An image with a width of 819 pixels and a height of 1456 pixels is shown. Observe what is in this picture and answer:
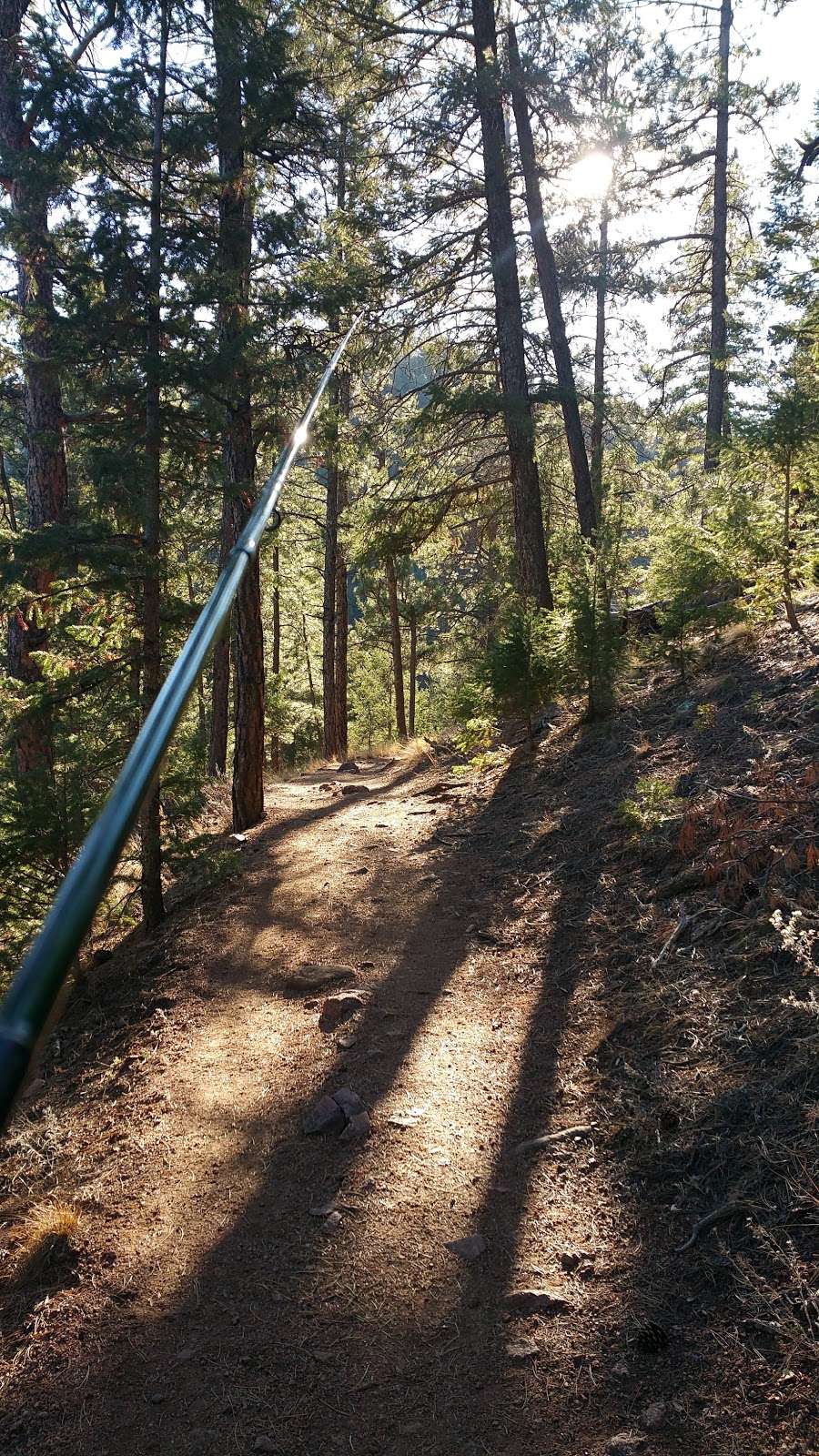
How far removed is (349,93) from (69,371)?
22.5 feet

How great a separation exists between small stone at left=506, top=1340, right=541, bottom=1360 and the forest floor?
12 mm

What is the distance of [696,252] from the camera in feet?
57.8

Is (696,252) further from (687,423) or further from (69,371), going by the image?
(69,371)

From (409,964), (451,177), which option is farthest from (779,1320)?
(451,177)

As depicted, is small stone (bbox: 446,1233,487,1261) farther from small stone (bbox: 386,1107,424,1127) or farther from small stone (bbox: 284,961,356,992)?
small stone (bbox: 284,961,356,992)

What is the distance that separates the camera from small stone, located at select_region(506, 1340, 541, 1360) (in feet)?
8.78

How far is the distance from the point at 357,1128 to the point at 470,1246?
883mm

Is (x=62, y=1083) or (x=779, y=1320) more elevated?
(x=779, y=1320)

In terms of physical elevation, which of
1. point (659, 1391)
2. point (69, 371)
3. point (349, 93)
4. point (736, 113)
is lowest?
point (659, 1391)

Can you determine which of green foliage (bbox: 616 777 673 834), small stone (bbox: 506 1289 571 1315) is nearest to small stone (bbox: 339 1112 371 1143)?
small stone (bbox: 506 1289 571 1315)

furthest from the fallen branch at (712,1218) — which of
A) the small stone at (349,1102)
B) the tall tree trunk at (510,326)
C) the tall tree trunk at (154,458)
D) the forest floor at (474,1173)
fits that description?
the tall tree trunk at (510,326)

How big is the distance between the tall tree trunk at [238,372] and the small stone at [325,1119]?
5.15 meters

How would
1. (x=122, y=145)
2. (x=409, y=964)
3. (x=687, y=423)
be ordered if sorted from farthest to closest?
(x=687, y=423) < (x=122, y=145) < (x=409, y=964)

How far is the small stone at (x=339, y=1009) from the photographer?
196 inches
